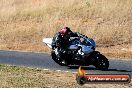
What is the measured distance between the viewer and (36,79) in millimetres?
15555

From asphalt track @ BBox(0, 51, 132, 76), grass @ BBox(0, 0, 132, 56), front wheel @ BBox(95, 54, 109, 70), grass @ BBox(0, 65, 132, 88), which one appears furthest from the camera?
grass @ BBox(0, 0, 132, 56)

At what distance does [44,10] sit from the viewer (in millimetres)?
35469

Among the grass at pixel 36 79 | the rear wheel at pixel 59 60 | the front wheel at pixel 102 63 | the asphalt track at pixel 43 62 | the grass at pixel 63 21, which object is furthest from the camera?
the grass at pixel 63 21

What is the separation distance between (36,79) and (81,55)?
13.0 ft

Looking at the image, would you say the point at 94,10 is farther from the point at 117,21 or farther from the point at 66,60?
the point at 66,60

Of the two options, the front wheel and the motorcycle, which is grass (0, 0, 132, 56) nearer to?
the motorcycle

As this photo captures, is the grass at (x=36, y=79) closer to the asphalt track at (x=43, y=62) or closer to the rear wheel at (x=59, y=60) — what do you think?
the asphalt track at (x=43, y=62)

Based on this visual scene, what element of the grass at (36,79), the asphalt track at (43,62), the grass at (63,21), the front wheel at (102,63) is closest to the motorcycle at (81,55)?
the front wheel at (102,63)

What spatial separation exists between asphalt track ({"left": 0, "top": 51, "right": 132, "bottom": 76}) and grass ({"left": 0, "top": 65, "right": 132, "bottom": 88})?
4.23 ft

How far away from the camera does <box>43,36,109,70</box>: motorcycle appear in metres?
18.7

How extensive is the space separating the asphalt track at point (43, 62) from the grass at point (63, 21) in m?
3.17

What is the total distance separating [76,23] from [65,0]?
4943 mm

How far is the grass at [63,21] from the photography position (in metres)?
28.1

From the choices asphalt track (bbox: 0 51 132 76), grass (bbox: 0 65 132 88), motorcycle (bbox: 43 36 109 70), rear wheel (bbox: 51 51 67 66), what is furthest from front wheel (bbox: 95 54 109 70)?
rear wheel (bbox: 51 51 67 66)
